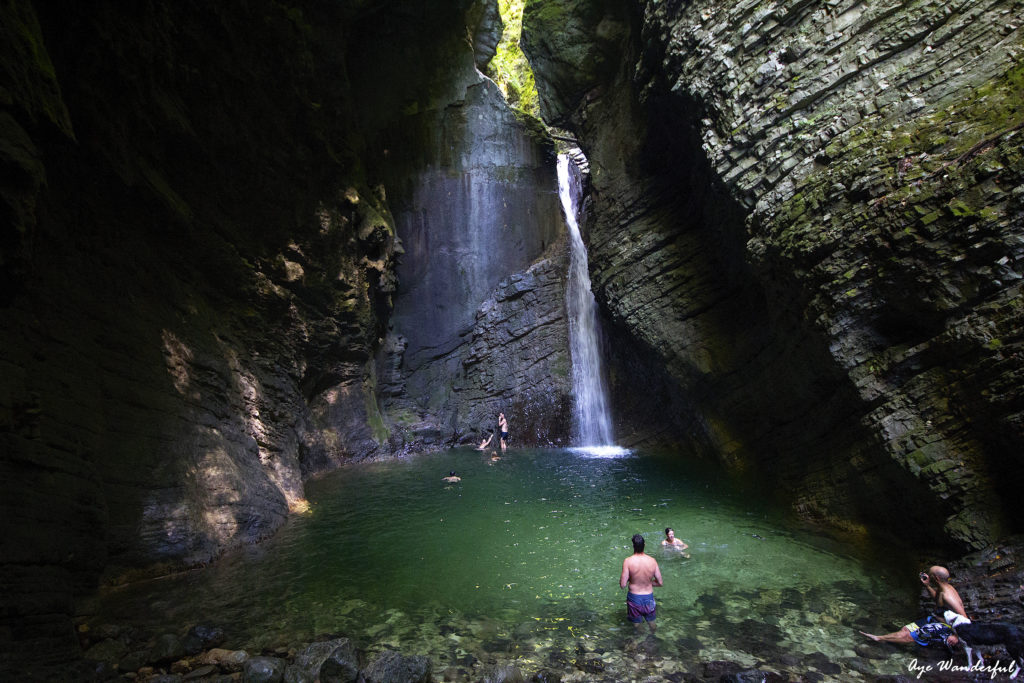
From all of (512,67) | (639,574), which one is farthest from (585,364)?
(512,67)

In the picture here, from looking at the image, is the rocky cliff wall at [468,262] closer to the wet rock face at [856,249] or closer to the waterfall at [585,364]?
the waterfall at [585,364]

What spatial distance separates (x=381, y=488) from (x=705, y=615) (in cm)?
945

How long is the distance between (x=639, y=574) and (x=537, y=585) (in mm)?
1665

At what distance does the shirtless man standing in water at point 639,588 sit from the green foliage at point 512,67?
26322 millimetres

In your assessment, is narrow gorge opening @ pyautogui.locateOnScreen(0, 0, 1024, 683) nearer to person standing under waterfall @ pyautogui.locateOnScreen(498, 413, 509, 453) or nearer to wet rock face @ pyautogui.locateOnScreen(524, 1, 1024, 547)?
wet rock face @ pyautogui.locateOnScreen(524, 1, 1024, 547)

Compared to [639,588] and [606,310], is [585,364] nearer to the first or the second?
[606,310]

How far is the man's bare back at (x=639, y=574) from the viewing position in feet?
20.1

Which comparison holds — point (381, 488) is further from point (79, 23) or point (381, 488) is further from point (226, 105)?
point (79, 23)

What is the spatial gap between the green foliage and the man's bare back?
2630cm

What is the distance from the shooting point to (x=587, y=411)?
20406mm

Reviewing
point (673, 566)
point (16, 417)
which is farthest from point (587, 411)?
point (16, 417)

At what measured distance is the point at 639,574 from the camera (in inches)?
243

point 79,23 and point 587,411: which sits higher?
point 79,23

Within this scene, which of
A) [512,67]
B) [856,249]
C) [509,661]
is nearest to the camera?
[509,661]
